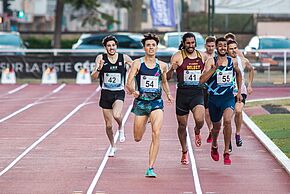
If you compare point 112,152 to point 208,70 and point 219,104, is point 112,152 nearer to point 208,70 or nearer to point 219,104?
point 219,104

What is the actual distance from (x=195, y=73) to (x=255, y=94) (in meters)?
16.6

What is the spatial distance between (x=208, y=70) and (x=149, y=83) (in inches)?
37.4

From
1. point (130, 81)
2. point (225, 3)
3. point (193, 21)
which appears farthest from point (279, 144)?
point (193, 21)

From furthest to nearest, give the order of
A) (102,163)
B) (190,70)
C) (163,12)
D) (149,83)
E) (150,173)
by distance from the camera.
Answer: (163,12), (102,163), (190,70), (149,83), (150,173)

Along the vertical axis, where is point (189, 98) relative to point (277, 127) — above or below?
above

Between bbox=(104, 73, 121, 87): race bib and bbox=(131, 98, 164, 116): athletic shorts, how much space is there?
214cm

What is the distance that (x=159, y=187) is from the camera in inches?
521

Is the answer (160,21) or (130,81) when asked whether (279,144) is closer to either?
(130,81)

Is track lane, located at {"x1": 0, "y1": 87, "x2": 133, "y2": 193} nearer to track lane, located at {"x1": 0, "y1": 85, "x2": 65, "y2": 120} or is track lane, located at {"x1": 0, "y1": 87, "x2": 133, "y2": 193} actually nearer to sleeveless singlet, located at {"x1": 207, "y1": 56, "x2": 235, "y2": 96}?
sleeveless singlet, located at {"x1": 207, "y1": 56, "x2": 235, "y2": 96}

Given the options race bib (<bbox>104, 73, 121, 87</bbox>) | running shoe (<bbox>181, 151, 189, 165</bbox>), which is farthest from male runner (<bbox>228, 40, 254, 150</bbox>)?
race bib (<bbox>104, 73, 121, 87</bbox>)

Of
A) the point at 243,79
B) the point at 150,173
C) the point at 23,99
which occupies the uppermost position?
the point at 243,79

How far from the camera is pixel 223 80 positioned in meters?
15.0

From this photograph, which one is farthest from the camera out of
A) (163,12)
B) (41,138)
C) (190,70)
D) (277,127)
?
(163,12)

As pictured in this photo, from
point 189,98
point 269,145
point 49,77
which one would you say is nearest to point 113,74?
point 189,98
